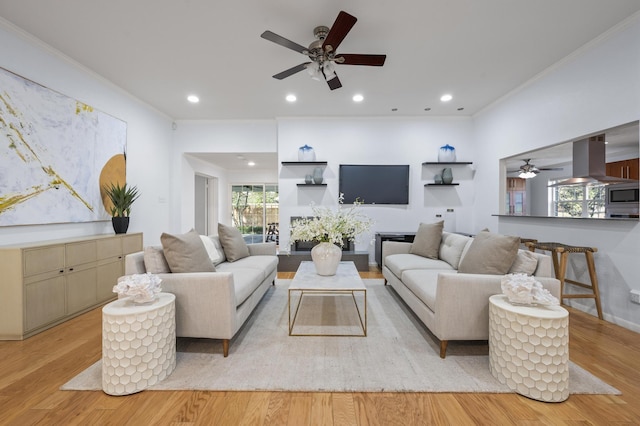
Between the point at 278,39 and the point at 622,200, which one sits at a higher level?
the point at 278,39

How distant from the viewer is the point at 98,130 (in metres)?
3.60

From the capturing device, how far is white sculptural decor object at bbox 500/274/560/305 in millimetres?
1696

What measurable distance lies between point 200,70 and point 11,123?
1.91 meters

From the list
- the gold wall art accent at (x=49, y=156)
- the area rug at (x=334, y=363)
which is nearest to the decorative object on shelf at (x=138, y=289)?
the area rug at (x=334, y=363)

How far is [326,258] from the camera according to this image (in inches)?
108

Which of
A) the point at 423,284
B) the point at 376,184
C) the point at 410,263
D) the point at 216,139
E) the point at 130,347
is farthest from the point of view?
the point at 216,139

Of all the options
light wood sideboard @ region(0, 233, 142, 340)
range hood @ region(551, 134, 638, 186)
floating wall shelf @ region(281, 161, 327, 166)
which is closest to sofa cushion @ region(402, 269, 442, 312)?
range hood @ region(551, 134, 638, 186)

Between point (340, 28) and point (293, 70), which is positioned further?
point (293, 70)

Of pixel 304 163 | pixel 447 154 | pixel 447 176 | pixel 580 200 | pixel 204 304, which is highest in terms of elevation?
pixel 447 154

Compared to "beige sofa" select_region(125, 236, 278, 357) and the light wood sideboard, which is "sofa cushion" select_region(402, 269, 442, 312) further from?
the light wood sideboard

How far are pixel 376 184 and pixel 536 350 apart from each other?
388 centimetres

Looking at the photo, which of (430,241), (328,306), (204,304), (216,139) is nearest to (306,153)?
(216,139)

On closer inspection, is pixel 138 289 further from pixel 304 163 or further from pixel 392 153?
pixel 392 153

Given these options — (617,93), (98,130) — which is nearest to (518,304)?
(617,93)
